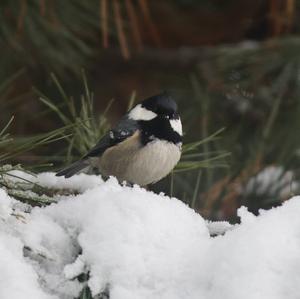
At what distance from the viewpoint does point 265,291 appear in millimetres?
761

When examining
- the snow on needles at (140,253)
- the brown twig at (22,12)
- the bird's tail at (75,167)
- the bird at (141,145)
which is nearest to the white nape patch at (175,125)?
the bird at (141,145)

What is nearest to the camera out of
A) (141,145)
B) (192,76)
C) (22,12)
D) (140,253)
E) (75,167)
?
(140,253)

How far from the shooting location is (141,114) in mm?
1619

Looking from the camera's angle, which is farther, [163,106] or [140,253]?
[163,106]

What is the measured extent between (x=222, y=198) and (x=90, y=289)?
0.98 meters

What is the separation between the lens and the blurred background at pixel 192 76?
5.92 ft

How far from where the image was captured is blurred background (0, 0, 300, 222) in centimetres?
181

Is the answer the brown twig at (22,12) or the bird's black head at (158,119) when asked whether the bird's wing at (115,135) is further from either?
the brown twig at (22,12)

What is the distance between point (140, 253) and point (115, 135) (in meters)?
0.77

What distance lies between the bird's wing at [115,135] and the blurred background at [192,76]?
0.06ft

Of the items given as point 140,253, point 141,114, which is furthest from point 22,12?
point 140,253

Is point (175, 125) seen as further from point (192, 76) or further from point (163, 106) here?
point (192, 76)

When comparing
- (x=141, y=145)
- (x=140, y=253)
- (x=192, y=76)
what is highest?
(x=140, y=253)

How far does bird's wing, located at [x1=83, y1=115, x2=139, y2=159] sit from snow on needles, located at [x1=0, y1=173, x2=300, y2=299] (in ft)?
2.03
